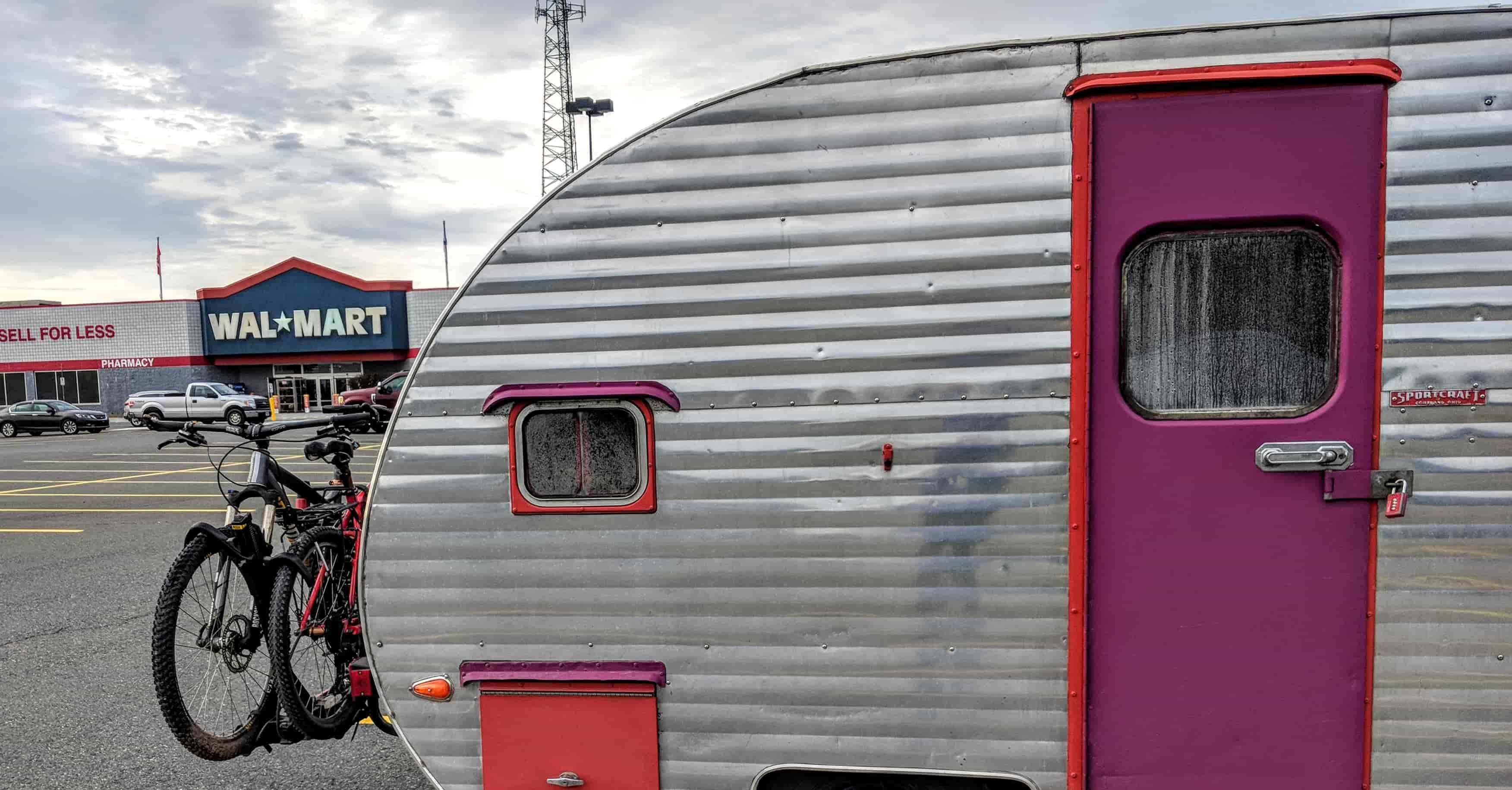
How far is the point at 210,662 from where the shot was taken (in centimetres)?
364

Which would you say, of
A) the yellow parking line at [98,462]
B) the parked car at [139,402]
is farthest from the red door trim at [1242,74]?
the parked car at [139,402]

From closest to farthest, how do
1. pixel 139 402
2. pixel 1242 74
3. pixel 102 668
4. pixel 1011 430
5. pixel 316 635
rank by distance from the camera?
pixel 1242 74
pixel 1011 430
pixel 316 635
pixel 102 668
pixel 139 402

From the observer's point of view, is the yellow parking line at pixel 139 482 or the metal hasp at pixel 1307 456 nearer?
the metal hasp at pixel 1307 456

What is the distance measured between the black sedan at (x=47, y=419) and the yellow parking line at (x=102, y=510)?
19327 mm

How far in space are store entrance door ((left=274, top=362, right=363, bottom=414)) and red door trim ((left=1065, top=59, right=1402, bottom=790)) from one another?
35991 millimetres

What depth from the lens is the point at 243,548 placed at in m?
3.60

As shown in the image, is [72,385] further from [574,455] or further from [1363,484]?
[1363,484]

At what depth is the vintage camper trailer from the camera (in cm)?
230

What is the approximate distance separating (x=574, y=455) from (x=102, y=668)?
467 centimetres

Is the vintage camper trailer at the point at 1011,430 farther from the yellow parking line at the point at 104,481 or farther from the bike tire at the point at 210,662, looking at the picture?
the yellow parking line at the point at 104,481

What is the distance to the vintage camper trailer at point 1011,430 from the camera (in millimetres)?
2303

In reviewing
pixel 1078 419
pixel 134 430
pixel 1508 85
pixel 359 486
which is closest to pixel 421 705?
pixel 359 486

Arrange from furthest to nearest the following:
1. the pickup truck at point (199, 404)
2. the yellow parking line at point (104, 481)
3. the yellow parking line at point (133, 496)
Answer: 1. the pickup truck at point (199, 404)
2. the yellow parking line at point (104, 481)
3. the yellow parking line at point (133, 496)

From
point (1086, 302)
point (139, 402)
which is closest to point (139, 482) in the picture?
point (1086, 302)
